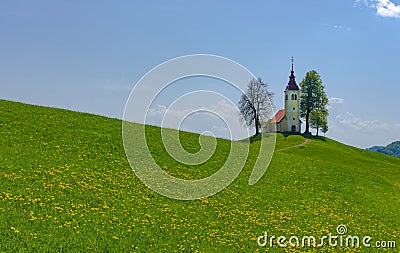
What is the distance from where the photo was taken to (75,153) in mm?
26547

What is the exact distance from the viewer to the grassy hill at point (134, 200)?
51.6 feet

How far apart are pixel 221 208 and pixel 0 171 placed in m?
11.3

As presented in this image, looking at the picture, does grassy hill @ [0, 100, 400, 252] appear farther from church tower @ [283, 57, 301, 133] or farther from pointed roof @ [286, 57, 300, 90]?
pointed roof @ [286, 57, 300, 90]

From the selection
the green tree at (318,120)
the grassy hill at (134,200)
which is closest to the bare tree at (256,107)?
the green tree at (318,120)

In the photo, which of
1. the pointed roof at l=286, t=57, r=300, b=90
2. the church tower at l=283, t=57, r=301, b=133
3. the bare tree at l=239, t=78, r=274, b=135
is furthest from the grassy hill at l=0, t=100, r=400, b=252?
the pointed roof at l=286, t=57, r=300, b=90

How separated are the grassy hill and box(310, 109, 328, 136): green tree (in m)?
59.6

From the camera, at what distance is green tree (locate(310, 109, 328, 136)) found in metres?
96.1

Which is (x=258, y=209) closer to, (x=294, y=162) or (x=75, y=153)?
(x=75, y=153)

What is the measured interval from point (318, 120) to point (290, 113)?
12.4 m

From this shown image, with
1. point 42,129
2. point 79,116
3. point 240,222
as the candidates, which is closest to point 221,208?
point 240,222

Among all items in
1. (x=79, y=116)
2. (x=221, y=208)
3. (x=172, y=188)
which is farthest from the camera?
(x=79, y=116)

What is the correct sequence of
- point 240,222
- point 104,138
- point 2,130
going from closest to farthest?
point 240,222 < point 2,130 < point 104,138

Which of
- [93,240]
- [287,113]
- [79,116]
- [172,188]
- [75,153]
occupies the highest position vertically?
[287,113]

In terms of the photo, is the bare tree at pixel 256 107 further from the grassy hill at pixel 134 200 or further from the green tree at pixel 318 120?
the grassy hill at pixel 134 200
